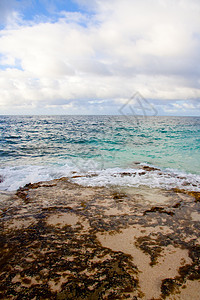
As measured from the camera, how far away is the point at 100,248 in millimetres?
2576

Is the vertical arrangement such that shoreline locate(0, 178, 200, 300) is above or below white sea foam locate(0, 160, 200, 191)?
above

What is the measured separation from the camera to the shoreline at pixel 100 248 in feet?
6.27

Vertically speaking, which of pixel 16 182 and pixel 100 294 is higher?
pixel 100 294

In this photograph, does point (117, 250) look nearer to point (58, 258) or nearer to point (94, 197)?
point (58, 258)

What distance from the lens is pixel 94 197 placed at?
15.6 feet

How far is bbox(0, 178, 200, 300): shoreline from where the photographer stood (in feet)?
6.27

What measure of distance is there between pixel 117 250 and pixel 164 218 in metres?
1.53

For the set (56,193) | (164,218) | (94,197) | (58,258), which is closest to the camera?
(58,258)

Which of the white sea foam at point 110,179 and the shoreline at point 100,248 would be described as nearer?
the shoreline at point 100,248

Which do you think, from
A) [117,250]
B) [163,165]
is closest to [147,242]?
[117,250]

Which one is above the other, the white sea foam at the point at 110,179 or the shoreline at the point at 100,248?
the shoreline at the point at 100,248

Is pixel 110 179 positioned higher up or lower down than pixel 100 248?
lower down

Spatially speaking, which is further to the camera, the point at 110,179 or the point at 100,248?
the point at 110,179

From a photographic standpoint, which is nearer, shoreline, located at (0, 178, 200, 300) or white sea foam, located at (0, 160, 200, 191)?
shoreline, located at (0, 178, 200, 300)
